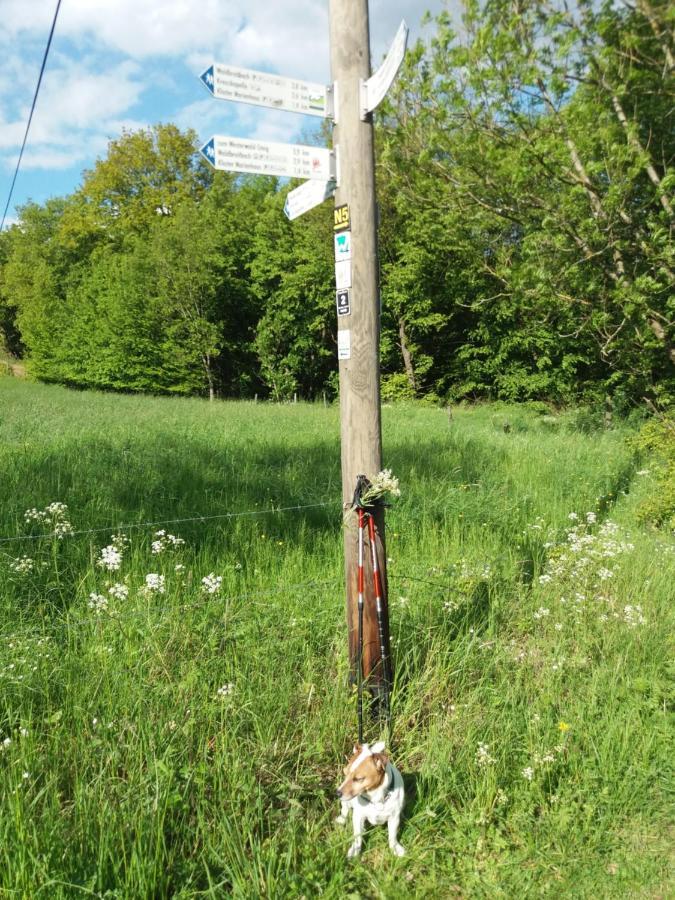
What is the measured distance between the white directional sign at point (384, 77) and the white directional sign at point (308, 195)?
1.26 feet

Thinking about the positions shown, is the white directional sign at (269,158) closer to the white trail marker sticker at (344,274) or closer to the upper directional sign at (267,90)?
the upper directional sign at (267,90)

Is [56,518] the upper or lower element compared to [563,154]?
lower

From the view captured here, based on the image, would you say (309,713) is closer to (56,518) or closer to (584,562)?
(584,562)

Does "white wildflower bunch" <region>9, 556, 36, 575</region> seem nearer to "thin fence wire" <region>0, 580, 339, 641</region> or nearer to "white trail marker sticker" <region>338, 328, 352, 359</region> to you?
"thin fence wire" <region>0, 580, 339, 641</region>

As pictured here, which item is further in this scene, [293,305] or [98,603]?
[293,305]

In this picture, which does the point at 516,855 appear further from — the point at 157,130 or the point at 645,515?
the point at 157,130

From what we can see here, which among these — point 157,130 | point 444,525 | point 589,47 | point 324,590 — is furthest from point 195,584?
point 157,130

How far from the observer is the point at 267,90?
292 cm

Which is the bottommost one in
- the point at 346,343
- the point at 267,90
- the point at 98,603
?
the point at 98,603

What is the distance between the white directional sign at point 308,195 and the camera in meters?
3.06

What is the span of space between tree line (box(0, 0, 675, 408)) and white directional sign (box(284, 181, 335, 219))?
7.20 m

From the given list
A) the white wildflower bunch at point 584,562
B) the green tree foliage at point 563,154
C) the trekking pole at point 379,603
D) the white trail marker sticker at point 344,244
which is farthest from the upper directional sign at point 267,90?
the green tree foliage at point 563,154

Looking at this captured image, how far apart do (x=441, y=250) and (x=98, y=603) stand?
86.0 ft

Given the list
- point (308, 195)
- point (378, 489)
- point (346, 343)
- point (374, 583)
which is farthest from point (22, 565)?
point (308, 195)
